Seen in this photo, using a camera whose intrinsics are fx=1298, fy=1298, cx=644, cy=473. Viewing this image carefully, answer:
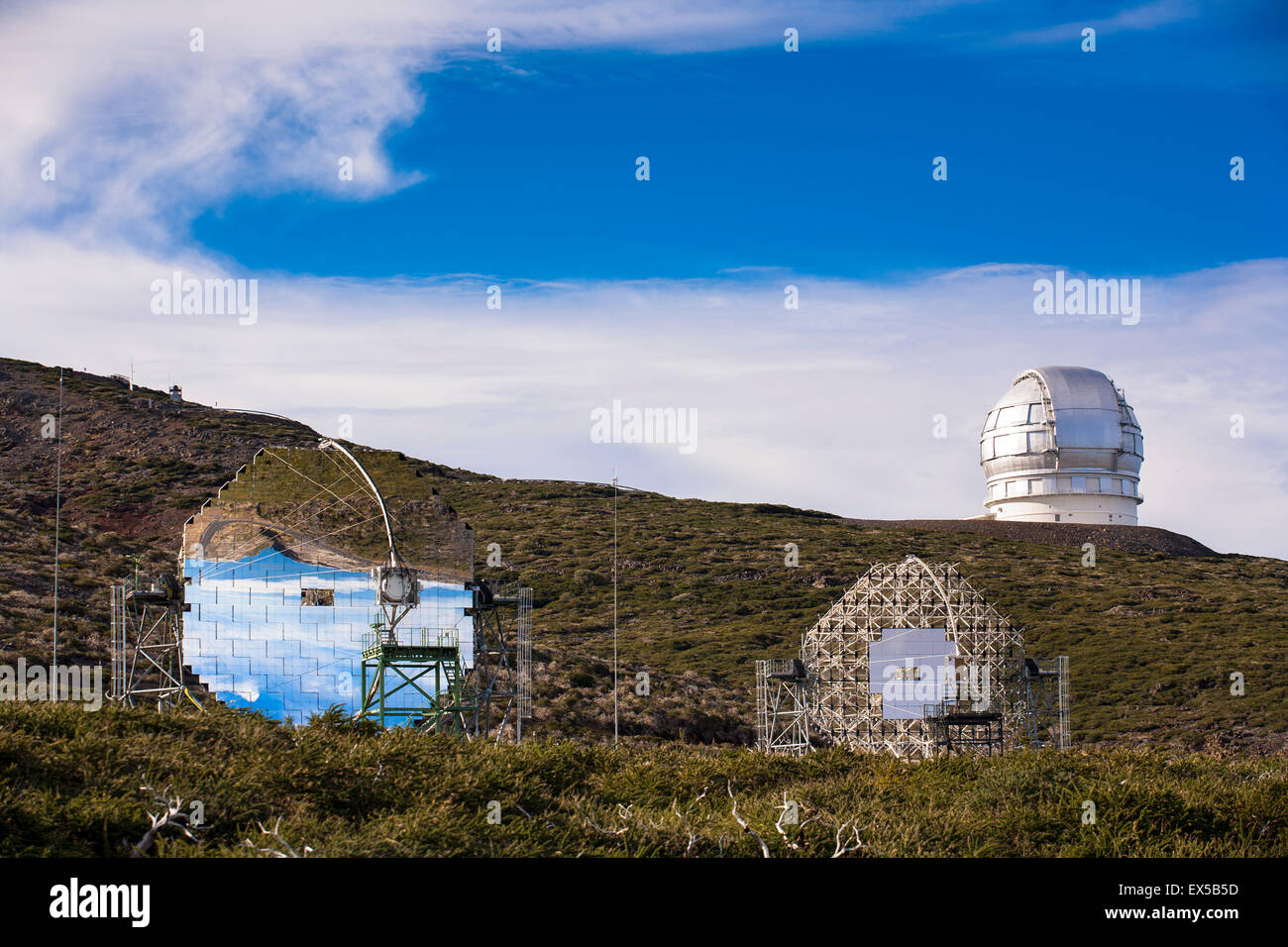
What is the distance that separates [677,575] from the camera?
84250 mm

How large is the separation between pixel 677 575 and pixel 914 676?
44773mm

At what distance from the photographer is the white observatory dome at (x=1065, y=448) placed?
318ft

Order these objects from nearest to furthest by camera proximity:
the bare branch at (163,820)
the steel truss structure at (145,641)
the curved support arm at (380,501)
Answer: the bare branch at (163,820) → the curved support arm at (380,501) → the steel truss structure at (145,641)

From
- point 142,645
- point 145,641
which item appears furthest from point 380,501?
point 145,641

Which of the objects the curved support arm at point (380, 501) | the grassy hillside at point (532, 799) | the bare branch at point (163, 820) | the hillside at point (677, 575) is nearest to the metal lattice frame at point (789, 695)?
the hillside at point (677, 575)

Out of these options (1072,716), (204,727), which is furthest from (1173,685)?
(204,727)

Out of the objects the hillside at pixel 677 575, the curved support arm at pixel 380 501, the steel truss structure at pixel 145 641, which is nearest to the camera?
the curved support arm at pixel 380 501

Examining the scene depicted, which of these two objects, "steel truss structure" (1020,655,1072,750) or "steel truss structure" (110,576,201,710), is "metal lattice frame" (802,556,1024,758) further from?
"steel truss structure" (110,576,201,710)

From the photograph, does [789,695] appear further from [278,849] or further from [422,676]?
[278,849]

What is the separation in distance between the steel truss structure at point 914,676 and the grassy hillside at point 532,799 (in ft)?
Answer: 43.1

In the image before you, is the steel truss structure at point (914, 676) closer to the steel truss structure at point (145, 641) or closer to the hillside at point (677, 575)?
the hillside at point (677, 575)

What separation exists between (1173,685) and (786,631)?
19.2 m

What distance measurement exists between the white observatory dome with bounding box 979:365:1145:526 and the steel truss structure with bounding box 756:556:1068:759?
183ft
